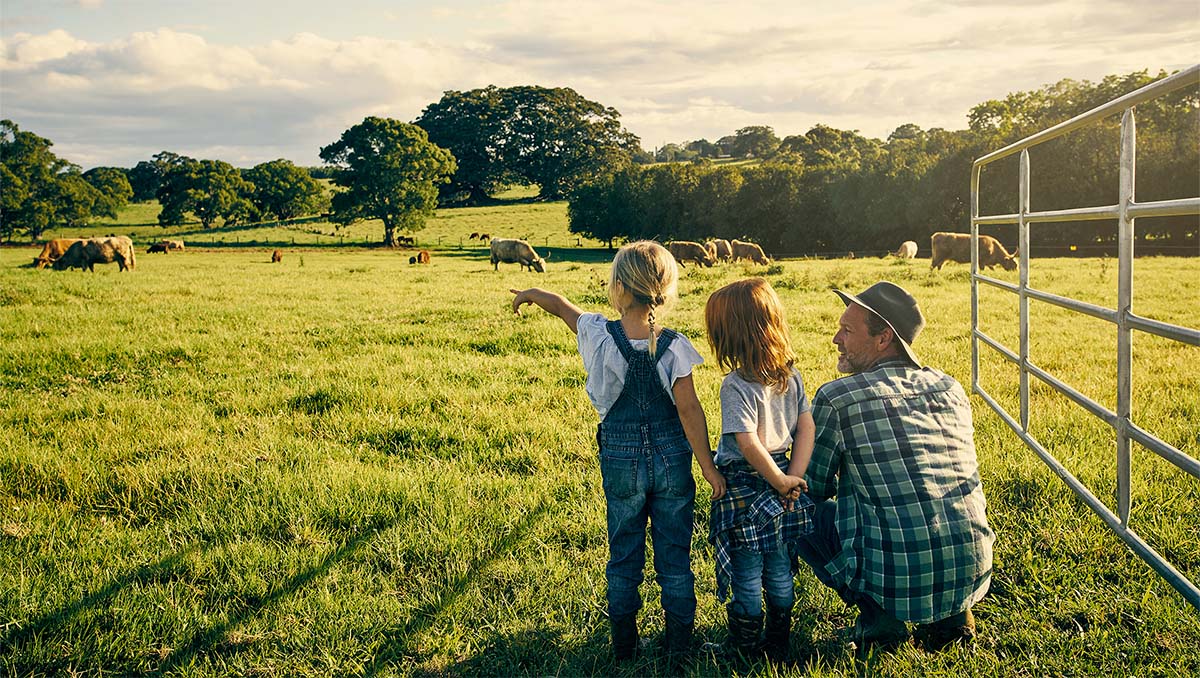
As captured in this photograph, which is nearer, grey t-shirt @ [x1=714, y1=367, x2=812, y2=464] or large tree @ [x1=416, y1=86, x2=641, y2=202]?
grey t-shirt @ [x1=714, y1=367, x2=812, y2=464]

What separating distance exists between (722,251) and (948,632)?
32.7m

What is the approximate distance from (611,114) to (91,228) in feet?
179

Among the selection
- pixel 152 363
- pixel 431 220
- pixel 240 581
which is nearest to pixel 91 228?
pixel 431 220

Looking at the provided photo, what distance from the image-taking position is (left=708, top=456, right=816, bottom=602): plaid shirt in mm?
2953

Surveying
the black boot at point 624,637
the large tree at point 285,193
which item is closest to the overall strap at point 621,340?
the black boot at point 624,637

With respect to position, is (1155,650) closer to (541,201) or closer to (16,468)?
(16,468)

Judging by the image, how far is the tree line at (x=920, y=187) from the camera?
34.8 m

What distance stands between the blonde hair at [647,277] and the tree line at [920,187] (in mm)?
31466

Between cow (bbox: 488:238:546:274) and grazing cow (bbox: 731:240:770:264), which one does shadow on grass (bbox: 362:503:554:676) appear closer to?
cow (bbox: 488:238:546:274)

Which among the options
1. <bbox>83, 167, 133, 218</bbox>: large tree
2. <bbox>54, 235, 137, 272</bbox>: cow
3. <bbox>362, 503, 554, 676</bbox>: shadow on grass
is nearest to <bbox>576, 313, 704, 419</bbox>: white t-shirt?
<bbox>362, 503, 554, 676</bbox>: shadow on grass

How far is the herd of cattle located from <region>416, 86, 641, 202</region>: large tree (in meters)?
49.9

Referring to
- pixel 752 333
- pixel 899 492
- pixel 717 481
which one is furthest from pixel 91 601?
pixel 899 492

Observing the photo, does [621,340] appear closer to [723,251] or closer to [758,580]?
[758,580]

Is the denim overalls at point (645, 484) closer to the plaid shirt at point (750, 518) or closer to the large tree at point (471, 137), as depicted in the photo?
the plaid shirt at point (750, 518)
